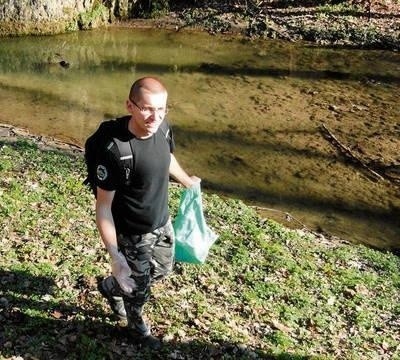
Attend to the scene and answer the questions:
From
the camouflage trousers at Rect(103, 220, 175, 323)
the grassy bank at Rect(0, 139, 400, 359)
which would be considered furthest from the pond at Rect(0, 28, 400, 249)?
the camouflage trousers at Rect(103, 220, 175, 323)

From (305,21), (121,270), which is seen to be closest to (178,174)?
(121,270)

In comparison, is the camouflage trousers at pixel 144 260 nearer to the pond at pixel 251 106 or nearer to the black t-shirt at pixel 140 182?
the black t-shirt at pixel 140 182

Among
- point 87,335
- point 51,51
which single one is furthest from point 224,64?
point 87,335

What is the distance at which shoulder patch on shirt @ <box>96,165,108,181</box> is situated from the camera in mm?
4086

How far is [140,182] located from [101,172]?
31 centimetres

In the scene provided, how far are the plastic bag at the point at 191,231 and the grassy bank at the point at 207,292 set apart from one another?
86cm

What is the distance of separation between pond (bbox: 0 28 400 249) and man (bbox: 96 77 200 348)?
5165mm

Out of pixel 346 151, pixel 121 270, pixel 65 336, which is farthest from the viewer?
pixel 346 151

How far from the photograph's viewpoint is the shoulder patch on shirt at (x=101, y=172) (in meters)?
4.09

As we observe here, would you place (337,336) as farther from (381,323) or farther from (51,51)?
(51,51)

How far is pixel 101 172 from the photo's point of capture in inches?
161

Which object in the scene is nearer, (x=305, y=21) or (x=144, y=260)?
(x=144, y=260)

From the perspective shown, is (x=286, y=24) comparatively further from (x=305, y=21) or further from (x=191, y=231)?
(x=191, y=231)

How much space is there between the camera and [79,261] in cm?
650
